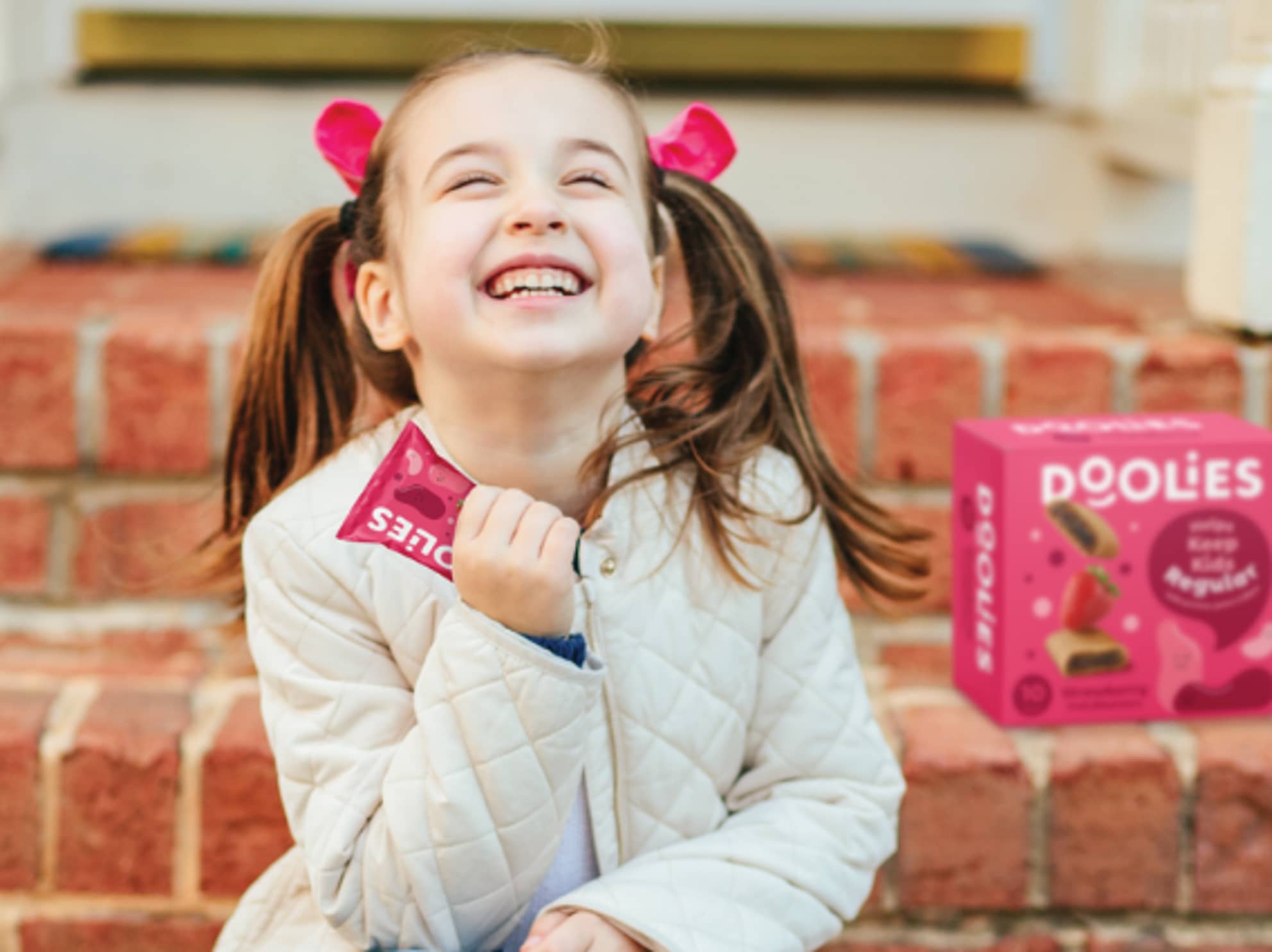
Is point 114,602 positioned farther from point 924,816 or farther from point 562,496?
point 924,816

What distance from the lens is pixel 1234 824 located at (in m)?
1.34

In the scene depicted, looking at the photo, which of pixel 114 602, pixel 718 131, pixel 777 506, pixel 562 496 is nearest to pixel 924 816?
pixel 777 506

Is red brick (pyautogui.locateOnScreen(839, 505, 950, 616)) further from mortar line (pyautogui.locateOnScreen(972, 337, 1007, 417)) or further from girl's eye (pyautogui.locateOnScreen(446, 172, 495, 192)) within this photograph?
girl's eye (pyautogui.locateOnScreen(446, 172, 495, 192))

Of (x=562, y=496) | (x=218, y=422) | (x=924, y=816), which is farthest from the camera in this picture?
(x=218, y=422)

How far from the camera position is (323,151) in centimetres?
124

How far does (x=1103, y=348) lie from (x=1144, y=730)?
448mm

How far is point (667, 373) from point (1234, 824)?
60 centimetres

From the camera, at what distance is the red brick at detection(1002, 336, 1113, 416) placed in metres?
1.66

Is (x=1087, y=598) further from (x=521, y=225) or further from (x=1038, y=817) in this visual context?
(x=521, y=225)

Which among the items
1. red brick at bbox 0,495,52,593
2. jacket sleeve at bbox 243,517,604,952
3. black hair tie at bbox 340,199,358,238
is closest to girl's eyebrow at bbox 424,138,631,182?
black hair tie at bbox 340,199,358,238

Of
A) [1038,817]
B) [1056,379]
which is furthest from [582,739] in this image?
[1056,379]

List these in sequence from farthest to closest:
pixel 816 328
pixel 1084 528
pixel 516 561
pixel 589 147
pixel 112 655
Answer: pixel 816 328
pixel 112 655
pixel 1084 528
pixel 589 147
pixel 516 561

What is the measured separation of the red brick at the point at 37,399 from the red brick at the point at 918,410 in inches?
31.8

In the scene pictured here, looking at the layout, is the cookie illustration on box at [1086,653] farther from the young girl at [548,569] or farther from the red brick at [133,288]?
the red brick at [133,288]
